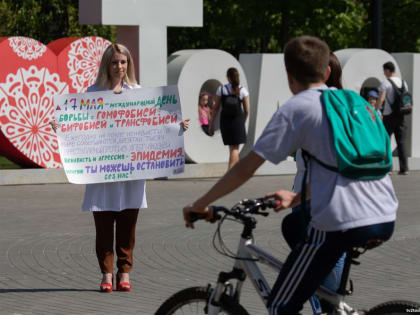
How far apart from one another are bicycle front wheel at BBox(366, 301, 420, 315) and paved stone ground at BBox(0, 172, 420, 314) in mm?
2728

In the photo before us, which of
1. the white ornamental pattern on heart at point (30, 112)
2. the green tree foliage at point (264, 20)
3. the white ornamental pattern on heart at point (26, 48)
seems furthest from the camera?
the green tree foliage at point (264, 20)

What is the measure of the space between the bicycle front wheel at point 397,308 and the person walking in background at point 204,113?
1396 centimetres

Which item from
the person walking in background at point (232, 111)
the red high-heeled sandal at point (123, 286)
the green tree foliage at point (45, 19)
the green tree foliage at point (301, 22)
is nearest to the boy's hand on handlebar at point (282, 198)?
the red high-heeled sandal at point (123, 286)

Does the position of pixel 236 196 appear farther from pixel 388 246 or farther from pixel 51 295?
pixel 51 295

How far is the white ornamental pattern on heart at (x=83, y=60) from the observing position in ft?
53.0

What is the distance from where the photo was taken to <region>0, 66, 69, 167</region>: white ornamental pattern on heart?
15.2 meters

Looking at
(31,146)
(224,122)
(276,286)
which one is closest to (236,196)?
(224,122)

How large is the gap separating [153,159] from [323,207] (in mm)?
4108

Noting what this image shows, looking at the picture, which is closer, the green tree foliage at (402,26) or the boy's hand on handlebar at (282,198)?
the boy's hand on handlebar at (282,198)

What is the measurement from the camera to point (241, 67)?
17703 millimetres

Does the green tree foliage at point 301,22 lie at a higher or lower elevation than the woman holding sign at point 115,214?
higher

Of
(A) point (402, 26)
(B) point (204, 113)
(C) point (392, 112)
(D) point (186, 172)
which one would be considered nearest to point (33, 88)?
(D) point (186, 172)

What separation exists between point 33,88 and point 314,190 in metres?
12.1

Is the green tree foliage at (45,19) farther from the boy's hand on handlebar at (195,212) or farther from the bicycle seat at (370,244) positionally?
the bicycle seat at (370,244)
